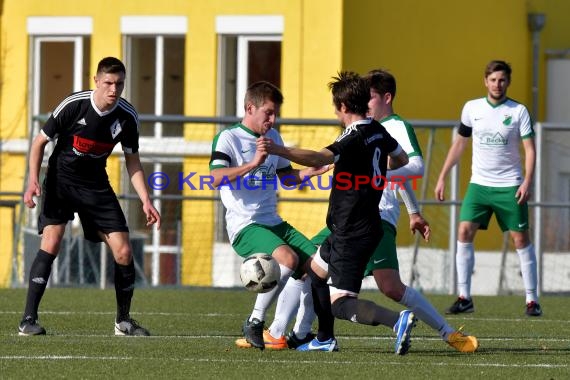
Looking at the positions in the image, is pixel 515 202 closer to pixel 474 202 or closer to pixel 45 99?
pixel 474 202

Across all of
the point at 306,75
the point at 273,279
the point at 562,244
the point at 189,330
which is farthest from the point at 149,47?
the point at 273,279

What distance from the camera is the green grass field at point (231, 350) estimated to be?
8.41 metres

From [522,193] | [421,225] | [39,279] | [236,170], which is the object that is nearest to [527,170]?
[522,193]

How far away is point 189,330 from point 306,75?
1064 cm

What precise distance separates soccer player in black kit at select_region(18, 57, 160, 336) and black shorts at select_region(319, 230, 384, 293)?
1610mm

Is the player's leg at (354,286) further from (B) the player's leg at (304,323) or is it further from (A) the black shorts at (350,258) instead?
(B) the player's leg at (304,323)

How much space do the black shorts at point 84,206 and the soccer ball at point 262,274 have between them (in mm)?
1269

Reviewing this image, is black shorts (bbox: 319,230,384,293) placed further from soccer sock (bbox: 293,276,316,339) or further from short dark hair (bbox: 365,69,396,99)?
short dark hair (bbox: 365,69,396,99)

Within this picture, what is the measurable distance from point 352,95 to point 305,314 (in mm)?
1528

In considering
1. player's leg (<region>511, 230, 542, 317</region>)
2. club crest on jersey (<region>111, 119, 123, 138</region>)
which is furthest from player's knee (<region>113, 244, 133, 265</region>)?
player's leg (<region>511, 230, 542, 317</region>)

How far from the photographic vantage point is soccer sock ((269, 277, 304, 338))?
32.1ft

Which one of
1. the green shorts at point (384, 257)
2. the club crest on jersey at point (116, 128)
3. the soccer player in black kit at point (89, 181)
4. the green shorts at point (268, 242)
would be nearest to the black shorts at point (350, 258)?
the green shorts at point (384, 257)

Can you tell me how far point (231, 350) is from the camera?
959 centimetres

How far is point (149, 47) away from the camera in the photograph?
22.7 meters
